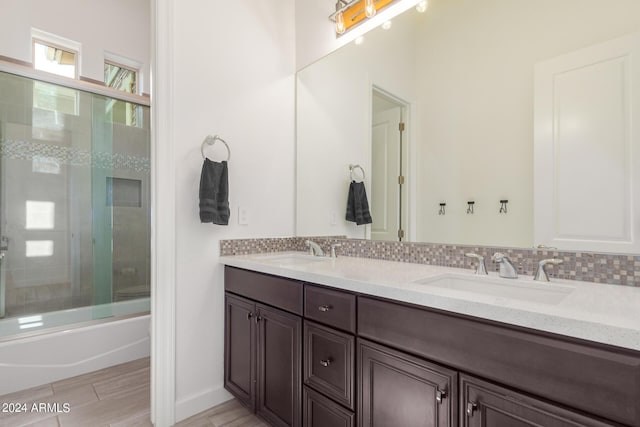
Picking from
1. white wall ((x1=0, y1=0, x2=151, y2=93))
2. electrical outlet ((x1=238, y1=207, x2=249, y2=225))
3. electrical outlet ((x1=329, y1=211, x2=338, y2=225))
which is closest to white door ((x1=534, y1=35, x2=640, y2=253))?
electrical outlet ((x1=329, y1=211, x2=338, y2=225))

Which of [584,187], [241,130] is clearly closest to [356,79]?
[241,130]

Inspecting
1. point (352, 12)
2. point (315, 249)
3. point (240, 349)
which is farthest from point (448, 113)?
point (240, 349)

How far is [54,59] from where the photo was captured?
2.95 metres

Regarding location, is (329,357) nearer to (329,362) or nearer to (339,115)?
(329,362)

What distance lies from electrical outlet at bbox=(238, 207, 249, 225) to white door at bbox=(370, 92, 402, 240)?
784 mm

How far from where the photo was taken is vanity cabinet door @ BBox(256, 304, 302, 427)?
4.50 ft

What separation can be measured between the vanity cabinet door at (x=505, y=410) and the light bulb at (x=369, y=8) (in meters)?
1.87

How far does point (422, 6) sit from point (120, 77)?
326 centimetres

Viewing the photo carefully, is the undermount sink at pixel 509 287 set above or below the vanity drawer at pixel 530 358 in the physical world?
above

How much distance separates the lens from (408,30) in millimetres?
1672

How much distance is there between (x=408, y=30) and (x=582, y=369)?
65.7 inches

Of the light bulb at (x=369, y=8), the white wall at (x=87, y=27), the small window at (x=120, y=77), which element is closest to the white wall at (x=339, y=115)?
the light bulb at (x=369, y=8)

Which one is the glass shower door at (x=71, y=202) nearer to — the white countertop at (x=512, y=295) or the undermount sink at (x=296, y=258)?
the undermount sink at (x=296, y=258)

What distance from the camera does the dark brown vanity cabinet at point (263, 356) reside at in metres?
1.39
